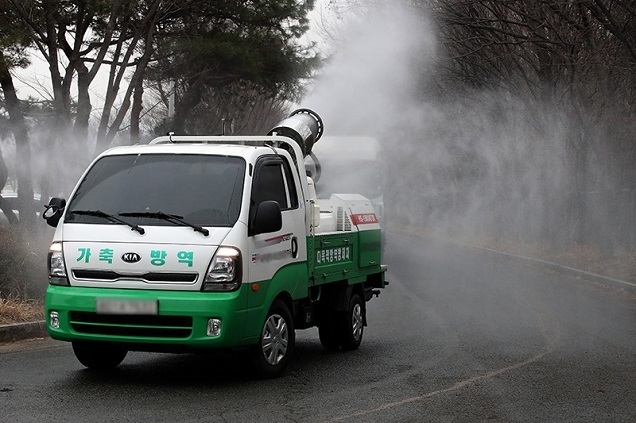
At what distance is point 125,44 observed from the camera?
2147 cm

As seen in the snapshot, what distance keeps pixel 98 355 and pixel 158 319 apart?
1194 mm

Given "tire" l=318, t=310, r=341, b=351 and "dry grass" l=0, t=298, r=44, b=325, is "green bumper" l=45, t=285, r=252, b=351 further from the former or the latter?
"dry grass" l=0, t=298, r=44, b=325

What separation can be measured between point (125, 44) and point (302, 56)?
14.4 ft

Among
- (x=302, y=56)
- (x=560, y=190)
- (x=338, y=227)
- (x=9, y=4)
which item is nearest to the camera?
(x=338, y=227)

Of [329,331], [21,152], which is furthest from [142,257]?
[21,152]

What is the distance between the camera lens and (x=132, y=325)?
8.01 meters

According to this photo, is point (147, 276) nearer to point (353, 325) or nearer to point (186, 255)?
point (186, 255)

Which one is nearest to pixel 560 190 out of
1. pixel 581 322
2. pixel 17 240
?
pixel 581 322

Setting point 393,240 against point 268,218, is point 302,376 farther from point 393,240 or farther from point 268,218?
point 393,240

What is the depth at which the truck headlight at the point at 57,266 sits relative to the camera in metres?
8.24

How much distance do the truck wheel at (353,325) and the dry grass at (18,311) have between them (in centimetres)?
344

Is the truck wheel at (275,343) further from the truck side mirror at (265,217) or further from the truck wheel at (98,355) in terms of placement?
the truck wheel at (98,355)

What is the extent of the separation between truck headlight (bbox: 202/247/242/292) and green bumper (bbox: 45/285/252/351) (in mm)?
53

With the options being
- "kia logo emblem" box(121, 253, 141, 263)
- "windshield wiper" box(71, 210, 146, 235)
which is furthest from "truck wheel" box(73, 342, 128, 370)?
"windshield wiper" box(71, 210, 146, 235)
